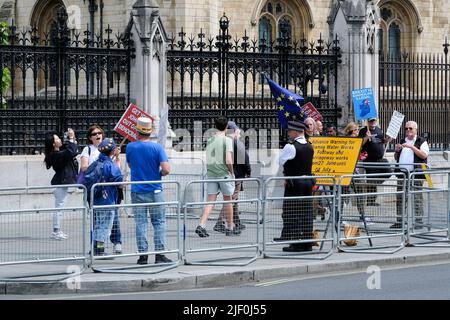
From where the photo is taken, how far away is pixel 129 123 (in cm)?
2042

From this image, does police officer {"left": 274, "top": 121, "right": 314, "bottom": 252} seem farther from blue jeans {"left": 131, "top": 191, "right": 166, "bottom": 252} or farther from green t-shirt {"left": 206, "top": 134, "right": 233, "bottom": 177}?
green t-shirt {"left": 206, "top": 134, "right": 233, "bottom": 177}

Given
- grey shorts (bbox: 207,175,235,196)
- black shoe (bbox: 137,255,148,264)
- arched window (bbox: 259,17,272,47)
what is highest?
arched window (bbox: 259,17,272,47)

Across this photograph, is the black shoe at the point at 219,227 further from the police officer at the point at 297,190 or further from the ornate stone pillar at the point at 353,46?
the ornate stone pillar at the point at 353,46

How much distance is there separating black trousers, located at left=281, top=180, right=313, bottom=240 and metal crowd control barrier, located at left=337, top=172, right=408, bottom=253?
586 millimetres

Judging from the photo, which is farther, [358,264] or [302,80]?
[302,80]

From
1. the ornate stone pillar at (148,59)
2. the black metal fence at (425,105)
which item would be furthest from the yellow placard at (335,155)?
the black metal fence at (425,105)

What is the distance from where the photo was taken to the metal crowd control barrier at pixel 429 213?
18.1m

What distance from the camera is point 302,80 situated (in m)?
26.5

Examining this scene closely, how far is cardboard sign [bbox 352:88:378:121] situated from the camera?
77.8 ft

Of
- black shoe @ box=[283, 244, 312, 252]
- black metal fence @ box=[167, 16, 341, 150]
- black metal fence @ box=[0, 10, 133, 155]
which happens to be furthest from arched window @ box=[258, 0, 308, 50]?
black shoe @ box=[283, 244, 312, 252]

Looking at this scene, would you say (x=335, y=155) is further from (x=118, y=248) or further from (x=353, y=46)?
(x=353, y=46)

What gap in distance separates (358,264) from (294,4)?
20923 millimetres
